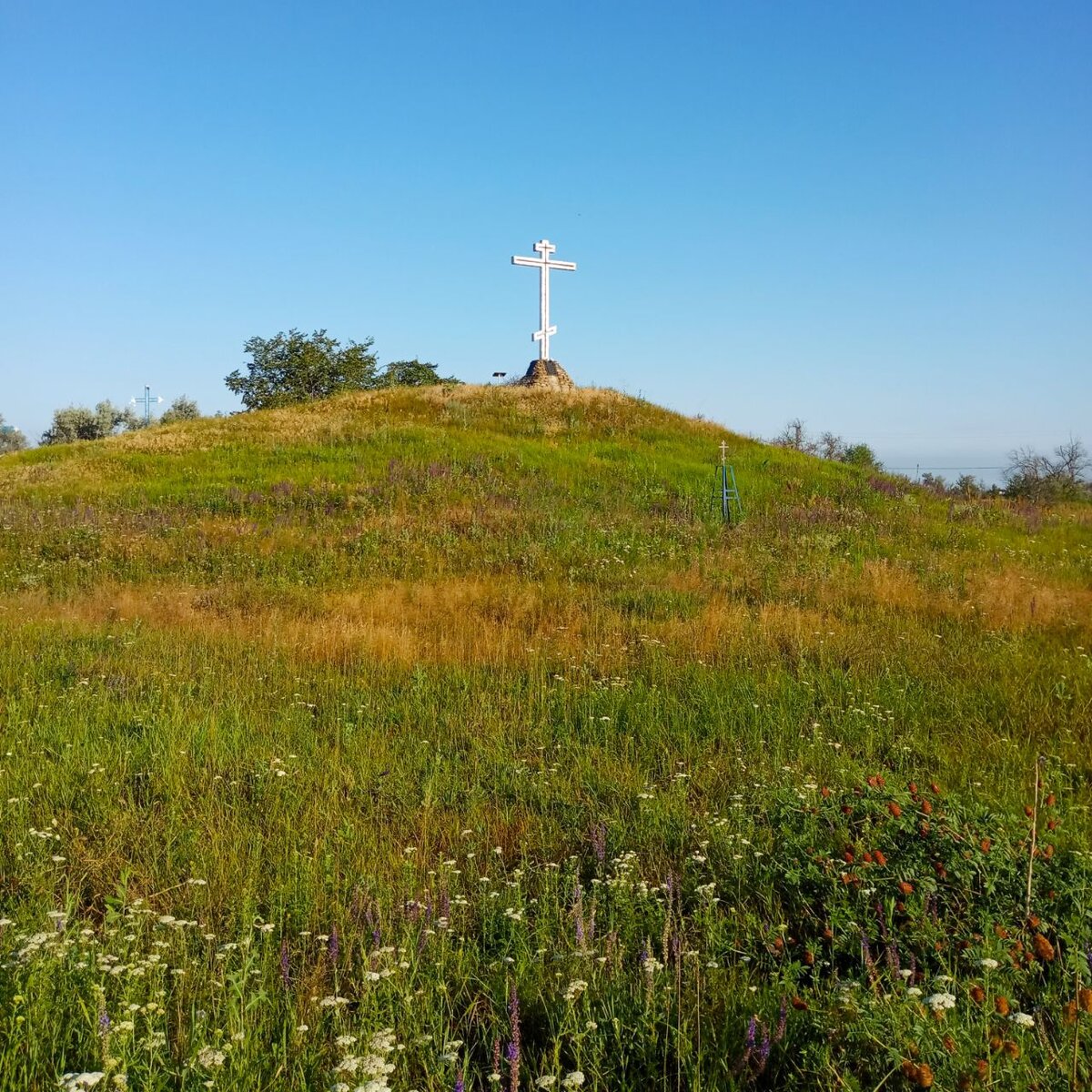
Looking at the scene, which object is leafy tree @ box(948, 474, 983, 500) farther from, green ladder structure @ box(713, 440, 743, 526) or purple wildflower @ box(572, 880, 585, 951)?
purple wildflower @ box(572, 880, 585, 951)

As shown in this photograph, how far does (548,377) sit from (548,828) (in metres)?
27.6

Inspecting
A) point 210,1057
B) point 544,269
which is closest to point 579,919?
point 210,1057

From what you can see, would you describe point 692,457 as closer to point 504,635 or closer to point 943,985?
point 504,635

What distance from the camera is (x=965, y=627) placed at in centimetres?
937

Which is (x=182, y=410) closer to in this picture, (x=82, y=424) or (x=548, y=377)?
(x=82, y=424)

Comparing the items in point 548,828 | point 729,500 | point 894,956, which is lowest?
point 548,828

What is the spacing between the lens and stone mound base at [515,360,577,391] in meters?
30.7

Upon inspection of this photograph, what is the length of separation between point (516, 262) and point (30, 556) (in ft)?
61.5

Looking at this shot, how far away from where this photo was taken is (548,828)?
14.9 feet

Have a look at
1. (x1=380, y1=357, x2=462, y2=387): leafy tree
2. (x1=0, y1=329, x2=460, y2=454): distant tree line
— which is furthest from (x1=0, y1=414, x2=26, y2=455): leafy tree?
(x1=380, y1=357, x2=462, y2=387): leafy tree

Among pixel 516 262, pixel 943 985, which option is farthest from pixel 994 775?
pixel 516 262

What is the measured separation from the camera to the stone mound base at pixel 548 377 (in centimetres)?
3073

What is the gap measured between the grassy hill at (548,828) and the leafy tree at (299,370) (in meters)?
53.3

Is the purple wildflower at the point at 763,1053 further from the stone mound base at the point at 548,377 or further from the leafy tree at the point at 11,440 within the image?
the leafy tree at the point at 11,440
